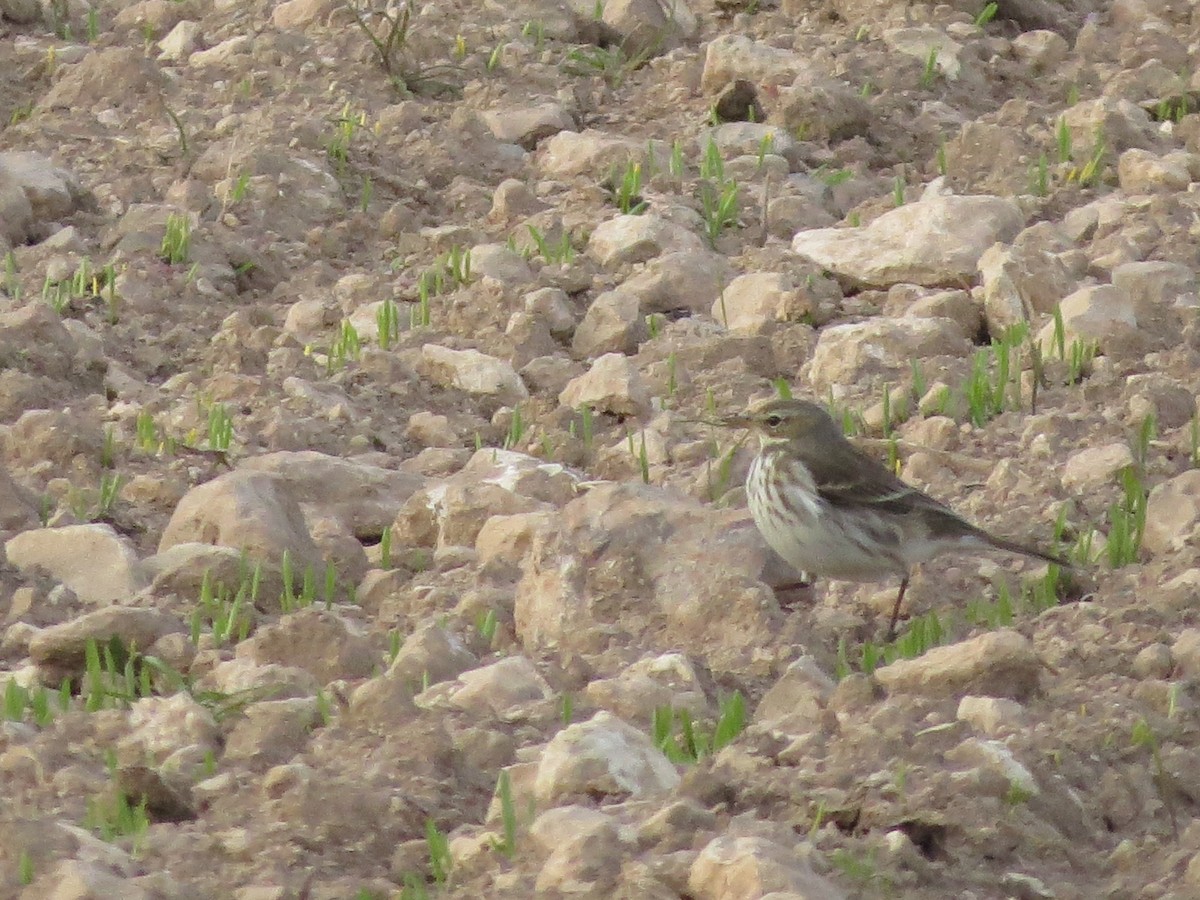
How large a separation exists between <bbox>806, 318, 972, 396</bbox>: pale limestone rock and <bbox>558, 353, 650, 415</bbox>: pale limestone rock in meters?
0.62

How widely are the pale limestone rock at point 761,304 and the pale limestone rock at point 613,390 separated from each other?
649 millimetres

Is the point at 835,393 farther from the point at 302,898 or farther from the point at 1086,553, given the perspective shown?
the point at 302,898

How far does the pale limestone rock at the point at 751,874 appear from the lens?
3549 mm

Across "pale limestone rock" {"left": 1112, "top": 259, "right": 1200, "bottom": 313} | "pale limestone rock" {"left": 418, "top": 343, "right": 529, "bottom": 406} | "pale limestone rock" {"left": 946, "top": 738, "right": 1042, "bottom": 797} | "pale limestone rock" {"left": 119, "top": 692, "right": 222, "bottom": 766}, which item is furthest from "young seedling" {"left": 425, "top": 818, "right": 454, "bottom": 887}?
"pale limestone rock" {"left": 1112, "top": 259, "right": 1200, "bottom": 313}

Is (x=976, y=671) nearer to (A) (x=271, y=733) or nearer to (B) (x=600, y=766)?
(B) (x=600, y=766)

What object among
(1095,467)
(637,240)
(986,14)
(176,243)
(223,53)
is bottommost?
(1095,467)

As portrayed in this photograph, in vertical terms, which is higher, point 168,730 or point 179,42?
point 179,42

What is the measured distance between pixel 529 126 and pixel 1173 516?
3832mm

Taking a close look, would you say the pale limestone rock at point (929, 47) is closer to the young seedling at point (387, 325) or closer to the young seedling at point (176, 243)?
the young seedling at point (387, 325)

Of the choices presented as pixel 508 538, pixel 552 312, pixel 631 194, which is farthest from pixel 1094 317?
pixel 508 538

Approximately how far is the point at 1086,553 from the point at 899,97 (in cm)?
374

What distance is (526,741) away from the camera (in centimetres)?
440

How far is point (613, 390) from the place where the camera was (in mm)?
6695

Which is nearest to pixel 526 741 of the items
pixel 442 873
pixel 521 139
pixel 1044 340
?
pixel 442 873
